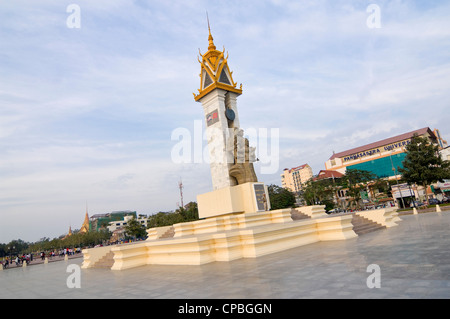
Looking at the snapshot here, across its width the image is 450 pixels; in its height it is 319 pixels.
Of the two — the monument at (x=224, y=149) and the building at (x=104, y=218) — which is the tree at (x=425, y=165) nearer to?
the monument at (x=224, y=149)

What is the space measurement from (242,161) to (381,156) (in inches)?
2366

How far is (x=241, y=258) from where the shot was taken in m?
9.36

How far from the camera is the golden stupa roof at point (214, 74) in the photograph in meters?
20.3

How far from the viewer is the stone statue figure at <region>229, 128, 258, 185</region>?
18.4 meters

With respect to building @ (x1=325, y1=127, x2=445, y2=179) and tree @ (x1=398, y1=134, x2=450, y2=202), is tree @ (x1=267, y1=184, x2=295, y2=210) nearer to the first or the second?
tree @ (x1=398, y1=134, x2=450, y2=202)

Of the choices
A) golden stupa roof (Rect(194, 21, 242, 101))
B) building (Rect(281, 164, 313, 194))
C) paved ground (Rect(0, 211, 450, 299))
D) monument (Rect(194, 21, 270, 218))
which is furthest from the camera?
building (Rect(281, 164, 313, 194))

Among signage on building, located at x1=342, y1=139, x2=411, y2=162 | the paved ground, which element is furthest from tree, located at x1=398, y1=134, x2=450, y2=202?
signage on building, located at x1=342, y1=139, x2=411, y2=162

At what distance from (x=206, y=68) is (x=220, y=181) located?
8.27m

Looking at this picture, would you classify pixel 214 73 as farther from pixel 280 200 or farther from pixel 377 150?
pixel 377 150

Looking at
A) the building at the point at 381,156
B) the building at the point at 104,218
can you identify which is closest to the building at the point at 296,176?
the building at the point at 381,156

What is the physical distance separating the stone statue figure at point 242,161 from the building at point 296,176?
295 ft

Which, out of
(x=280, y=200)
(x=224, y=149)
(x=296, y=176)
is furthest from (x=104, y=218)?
(x=224, y=149)

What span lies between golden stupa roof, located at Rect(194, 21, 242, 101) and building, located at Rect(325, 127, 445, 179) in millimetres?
52022
